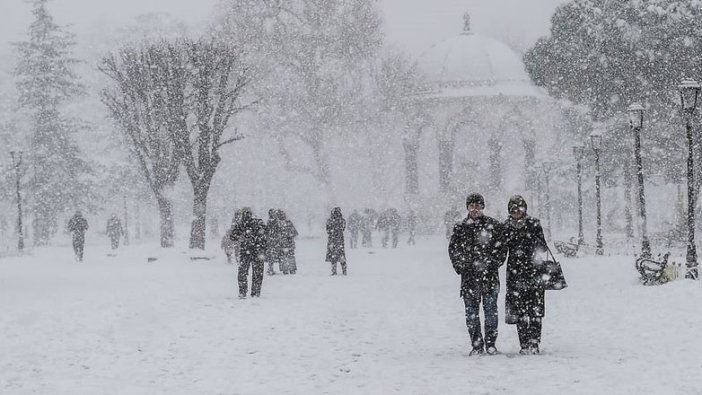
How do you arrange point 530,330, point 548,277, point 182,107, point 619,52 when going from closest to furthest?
point 548,277 < point 530,330 < point 182,107 < point 619,52

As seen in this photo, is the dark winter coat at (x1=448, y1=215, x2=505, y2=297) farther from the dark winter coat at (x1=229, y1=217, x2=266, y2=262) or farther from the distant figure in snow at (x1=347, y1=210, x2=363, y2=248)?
the distant figure in snow at (x1=347, y1=210, x2=363, y2=248)

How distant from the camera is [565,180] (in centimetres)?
5328

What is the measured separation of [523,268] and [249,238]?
720 centimetres

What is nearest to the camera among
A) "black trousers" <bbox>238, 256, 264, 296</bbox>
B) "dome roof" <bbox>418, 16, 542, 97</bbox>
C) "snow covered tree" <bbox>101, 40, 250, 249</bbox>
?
"black trousers" <bbox>238, 256, 264, 296</bbox>

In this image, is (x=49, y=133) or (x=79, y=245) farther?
(x=49, y=133)

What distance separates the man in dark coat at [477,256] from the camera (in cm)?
895

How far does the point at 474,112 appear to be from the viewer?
56.4 m

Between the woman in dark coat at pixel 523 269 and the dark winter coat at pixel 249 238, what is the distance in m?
7.03

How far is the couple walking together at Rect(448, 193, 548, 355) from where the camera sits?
8.95 m

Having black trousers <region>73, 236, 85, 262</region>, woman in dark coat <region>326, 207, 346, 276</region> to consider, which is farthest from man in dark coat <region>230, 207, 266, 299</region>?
black trousers <region>73, 236, 85, 262</region>

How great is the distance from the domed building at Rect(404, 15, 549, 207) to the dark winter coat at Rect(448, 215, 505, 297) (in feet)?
148

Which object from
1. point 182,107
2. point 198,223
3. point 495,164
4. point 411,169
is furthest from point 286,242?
point 411,169

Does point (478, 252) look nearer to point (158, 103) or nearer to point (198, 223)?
point (198, 223)

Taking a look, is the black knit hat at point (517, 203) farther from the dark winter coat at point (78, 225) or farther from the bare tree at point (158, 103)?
the bare tree at point (158, 103)
